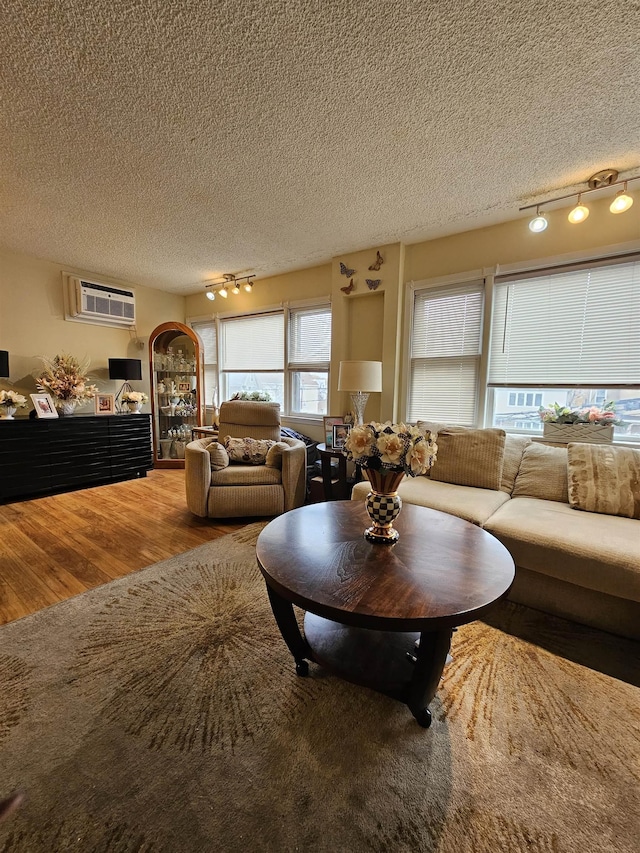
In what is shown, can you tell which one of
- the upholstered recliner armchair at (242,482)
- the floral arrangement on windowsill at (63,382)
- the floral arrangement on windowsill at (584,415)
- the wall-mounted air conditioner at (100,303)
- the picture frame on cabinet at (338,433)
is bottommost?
the upholstered recliner armchair at (242,482)

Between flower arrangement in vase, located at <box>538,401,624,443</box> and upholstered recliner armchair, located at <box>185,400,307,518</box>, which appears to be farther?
upholstered recliner armchair, located at <box>185,400,307,518</box>

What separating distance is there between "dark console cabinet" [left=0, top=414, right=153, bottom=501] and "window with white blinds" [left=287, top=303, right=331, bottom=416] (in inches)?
78.6

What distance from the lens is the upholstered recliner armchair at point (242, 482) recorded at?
9.77 ft

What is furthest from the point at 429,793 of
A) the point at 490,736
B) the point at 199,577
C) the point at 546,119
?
the point at 546,119

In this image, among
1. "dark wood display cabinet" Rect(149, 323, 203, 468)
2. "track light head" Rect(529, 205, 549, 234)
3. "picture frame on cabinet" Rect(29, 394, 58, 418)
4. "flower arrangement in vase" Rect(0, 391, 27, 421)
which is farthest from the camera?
"dark wood display cabinet" Rect(149, 323, 203, 468)

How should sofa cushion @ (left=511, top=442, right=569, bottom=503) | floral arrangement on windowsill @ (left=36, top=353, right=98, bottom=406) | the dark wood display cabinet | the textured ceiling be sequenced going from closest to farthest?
the textured ceiling
sofa cushion @ (left=511, top=442, right=569, bottom=503)
floral arrangement on windowsill @ (left=36, top=353, right=98, bottom=406)
the dark wood display cabinet

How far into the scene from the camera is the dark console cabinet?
3.41 metres

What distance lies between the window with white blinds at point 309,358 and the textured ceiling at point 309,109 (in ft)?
4.16

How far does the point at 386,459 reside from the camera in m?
1.39

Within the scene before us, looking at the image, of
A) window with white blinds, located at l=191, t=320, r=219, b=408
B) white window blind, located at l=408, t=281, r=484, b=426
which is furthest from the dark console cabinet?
white window blind, located at l=408, t=281, r=484, b=426

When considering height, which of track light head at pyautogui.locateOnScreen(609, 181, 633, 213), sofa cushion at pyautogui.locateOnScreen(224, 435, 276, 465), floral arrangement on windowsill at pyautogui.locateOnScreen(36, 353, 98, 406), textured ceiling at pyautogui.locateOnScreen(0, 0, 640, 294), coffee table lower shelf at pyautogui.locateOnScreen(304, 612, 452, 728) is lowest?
coffee table lower shelf at pyautogui.locateOnScreen(304, 612, 452, 728)

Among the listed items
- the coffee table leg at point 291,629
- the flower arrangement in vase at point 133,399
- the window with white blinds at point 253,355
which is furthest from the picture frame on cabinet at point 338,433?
the flower arrangement in vase at point 133,399

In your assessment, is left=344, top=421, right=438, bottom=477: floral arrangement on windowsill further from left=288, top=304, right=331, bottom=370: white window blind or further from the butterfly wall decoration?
left=288, top=304, right=331, bottom=370: white window blind

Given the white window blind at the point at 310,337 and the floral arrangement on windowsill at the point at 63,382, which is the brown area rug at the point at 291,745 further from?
the white window blind at the point at 310,337
